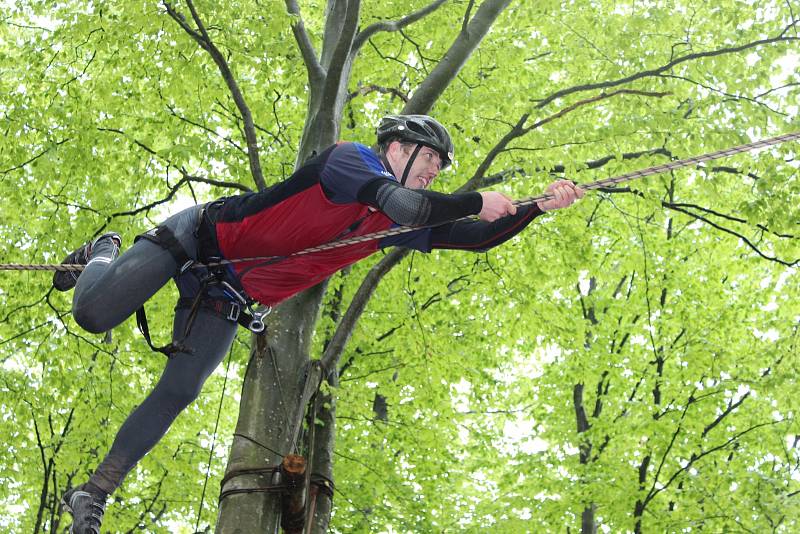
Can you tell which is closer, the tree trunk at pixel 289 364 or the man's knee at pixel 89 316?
the man's knee at pixel 89 316

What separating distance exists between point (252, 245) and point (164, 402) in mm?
867

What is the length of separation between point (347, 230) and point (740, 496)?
8.22 metres

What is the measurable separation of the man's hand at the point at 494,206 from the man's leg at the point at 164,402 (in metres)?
1.54

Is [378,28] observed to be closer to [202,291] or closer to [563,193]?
[202,291]

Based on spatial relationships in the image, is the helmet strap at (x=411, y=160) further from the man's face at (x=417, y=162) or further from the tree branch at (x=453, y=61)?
the tree branch at (x=453, y=61)

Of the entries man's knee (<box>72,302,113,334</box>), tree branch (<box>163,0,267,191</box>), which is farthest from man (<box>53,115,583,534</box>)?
tree branch (<box>163,0,267,191</box>)

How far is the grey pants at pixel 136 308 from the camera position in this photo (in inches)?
152

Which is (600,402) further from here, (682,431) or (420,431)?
(420,431)

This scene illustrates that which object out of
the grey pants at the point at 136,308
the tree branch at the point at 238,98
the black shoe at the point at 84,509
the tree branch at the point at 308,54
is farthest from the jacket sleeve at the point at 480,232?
the tree branch at the point at 308,54

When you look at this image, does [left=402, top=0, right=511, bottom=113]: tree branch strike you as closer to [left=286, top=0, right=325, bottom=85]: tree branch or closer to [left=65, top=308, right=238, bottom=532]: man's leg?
[left=286, top=0, right=325, bottom=85]: tree branch

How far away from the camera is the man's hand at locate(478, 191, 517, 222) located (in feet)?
11.8

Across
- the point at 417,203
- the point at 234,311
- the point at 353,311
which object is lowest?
the point at 417,203

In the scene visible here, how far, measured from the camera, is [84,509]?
394cm

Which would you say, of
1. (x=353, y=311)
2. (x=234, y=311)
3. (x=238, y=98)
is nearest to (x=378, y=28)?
(x=238, y=98)
